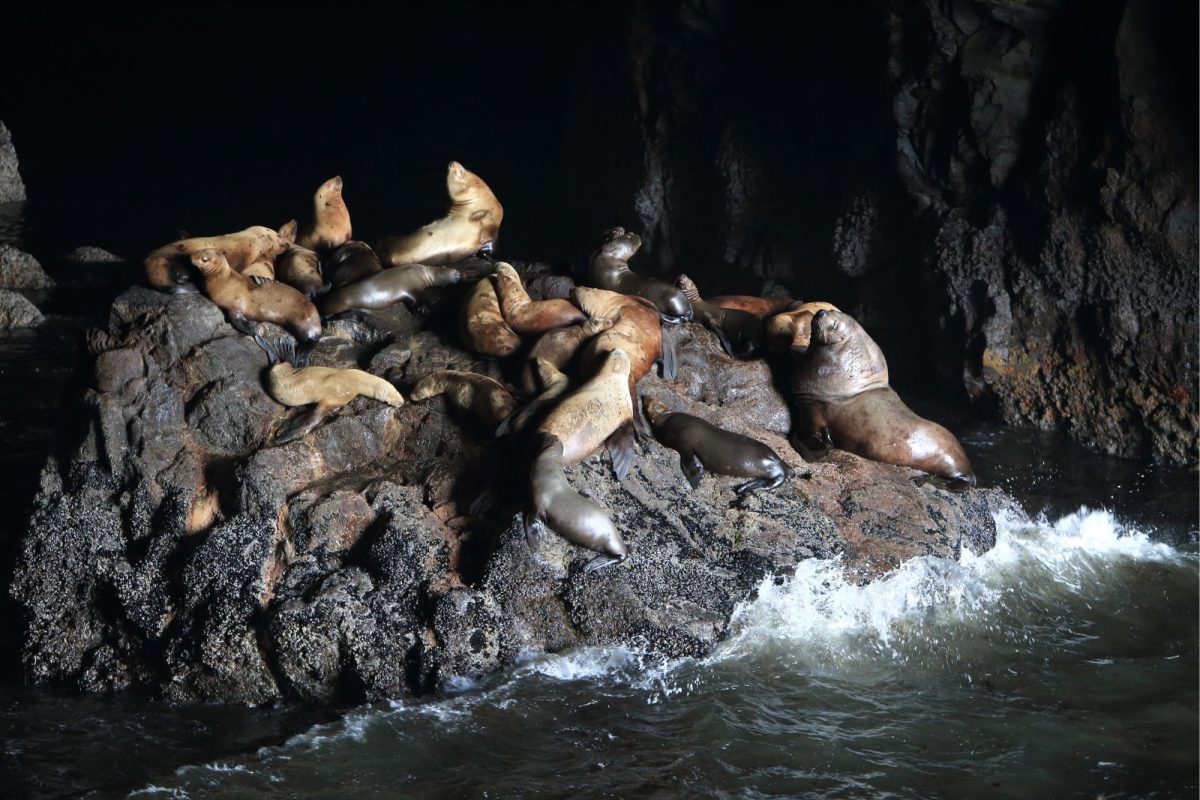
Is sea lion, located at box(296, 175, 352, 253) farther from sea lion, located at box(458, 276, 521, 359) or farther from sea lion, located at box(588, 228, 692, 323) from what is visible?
sea lion, located at box(588, 228, 692, 323)

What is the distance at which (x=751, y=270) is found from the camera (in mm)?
11766

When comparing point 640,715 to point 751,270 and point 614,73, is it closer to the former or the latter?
Result: point 751,270

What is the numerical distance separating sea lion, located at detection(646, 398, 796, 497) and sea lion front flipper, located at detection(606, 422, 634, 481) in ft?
1.00

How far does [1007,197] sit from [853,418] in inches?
145

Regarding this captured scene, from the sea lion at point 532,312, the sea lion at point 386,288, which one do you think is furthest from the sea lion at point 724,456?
the sea lion at point 386,288

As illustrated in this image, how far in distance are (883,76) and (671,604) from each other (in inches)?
266

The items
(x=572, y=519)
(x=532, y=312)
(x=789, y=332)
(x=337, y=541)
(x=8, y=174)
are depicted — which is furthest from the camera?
(x=8, y=174)

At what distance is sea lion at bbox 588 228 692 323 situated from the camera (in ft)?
20.7

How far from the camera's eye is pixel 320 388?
499 centimetres

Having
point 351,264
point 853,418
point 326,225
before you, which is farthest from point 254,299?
point 853,418

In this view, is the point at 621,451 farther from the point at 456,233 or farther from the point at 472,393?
the point at 456,233

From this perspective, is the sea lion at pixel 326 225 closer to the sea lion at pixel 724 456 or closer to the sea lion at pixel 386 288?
the sea lion at pixel 386 288

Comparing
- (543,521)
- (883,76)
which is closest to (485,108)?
(883,76)

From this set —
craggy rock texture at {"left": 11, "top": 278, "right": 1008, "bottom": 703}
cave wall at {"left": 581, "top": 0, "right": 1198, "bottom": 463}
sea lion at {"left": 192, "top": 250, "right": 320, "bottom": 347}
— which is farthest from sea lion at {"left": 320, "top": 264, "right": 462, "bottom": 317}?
cave wall at {"left": 581, "top": 0, "right": 1198, "bottom": 463}
